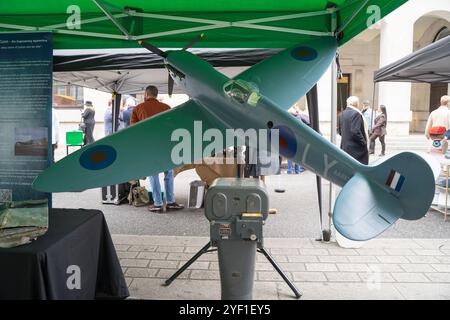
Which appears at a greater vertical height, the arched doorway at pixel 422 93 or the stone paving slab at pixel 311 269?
the arched doorway at pixel 422 93

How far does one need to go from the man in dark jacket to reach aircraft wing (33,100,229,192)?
2.95m

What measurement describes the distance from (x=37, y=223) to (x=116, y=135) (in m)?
1.02

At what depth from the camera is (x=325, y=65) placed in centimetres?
330

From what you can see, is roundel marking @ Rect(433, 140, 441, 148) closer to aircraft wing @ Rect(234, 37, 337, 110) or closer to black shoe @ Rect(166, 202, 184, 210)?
aircraft wing @ Rect(234, 37, 337, 110)

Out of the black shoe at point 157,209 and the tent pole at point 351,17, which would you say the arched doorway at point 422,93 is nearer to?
the black shoe at point 157,209

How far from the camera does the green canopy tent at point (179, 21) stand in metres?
3.05

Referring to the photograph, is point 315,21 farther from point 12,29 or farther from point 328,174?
point 12,29

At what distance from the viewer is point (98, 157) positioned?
2.62 metres

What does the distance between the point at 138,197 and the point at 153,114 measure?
4.69ft

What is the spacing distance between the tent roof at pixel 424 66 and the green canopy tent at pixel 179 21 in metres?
1.16

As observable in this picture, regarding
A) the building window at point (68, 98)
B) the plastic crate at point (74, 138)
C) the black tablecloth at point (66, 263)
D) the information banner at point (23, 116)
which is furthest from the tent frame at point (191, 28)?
the building window at point (68, 98)

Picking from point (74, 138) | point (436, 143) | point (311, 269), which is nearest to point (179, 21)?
point (311, 269)

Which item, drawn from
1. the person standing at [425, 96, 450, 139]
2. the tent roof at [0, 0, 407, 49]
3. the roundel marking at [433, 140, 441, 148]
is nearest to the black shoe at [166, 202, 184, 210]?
the tent roof at [0, 0, 407, 49]
